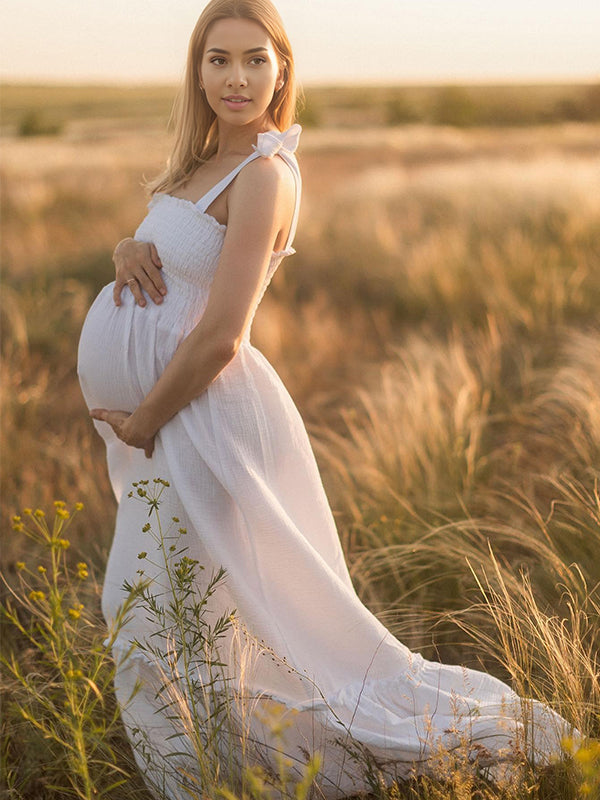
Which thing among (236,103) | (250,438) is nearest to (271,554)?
(250,438)

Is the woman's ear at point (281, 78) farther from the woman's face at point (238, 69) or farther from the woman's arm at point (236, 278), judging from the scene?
the woman's arm at point (236, 278)

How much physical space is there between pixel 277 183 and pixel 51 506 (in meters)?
2.75

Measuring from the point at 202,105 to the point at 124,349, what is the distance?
71 centimetres

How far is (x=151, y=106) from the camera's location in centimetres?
5147

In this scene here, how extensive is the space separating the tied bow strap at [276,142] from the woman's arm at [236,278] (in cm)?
2

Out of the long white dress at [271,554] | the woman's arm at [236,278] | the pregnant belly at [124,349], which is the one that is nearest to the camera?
the woman's arm at [236,278]

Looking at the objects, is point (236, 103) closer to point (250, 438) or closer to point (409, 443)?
point (250, 438)

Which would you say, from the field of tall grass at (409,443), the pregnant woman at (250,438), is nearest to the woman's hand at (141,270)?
→ the pregnant woman at (250,438)

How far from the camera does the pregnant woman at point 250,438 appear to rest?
202 cm

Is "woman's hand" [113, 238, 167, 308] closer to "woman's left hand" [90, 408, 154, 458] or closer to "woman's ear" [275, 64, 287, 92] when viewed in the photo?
"woman's left hand" [90, 408, 154, 458]

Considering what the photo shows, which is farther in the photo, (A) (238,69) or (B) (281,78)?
(B) (281,78)

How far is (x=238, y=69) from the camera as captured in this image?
6.78 feet

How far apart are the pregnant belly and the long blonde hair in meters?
0.38

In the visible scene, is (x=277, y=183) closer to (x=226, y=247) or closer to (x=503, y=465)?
(x=226, y=247)
